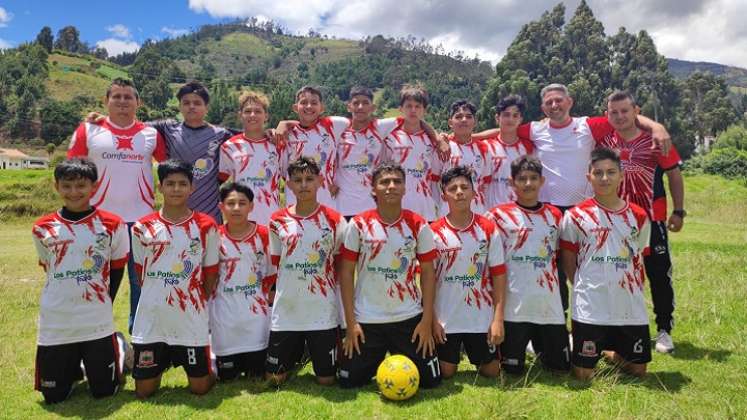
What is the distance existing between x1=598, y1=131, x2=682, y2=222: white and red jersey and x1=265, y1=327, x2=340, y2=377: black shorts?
12.4 feet

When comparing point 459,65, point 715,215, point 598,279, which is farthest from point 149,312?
point 459,65

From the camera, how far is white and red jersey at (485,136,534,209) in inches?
263

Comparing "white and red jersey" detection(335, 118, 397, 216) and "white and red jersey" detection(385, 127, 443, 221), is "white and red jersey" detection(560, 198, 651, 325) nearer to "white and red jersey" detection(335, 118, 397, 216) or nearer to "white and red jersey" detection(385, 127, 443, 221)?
"white and red jersey" detection(385, 127, 443, 221)

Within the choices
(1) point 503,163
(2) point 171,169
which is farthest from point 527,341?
(2) point 171,169

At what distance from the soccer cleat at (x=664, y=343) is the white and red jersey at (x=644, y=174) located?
133 cm

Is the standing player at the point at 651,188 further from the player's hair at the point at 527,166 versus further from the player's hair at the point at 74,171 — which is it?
the player's hair at the point at 74,171

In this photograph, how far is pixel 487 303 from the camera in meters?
5.22

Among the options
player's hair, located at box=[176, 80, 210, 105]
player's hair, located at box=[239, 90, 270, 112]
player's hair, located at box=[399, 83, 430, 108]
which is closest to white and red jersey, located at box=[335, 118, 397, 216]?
player's hair, located at box=[399, 83, 430, 108]

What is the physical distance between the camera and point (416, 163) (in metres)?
6.71

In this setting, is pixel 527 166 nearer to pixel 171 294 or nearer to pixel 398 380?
pixel 398 380

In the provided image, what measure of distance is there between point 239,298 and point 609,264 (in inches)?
145

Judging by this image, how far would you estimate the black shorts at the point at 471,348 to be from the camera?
5.17m

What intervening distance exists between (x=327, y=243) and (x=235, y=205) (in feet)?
3.29

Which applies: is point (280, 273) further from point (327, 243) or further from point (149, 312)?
point (149, 312)
